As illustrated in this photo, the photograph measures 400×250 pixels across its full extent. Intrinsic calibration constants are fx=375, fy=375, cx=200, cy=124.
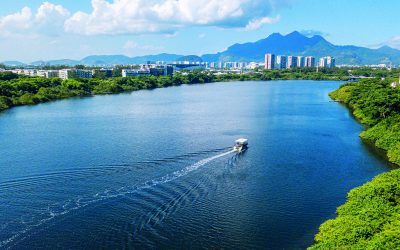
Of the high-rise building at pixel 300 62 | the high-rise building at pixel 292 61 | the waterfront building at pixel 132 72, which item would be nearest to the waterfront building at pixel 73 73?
the waterfront building at pixel 132 72

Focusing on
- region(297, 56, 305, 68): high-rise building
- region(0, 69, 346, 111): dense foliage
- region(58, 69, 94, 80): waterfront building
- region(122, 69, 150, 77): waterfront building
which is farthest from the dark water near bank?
region(297, 56, 305, 68): high-rise building

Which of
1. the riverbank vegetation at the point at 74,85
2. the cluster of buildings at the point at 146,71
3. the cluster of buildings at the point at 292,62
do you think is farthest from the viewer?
the cluster of buildings at the point at 292,62

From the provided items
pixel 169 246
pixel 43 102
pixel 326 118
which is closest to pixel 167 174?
pixel 169 246

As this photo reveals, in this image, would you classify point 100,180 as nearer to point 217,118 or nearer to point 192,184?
point 192,184

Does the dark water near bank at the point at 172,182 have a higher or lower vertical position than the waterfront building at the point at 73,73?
lower

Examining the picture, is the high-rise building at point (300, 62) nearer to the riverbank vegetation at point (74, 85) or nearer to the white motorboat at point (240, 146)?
the riverbank vegetation at point (74, 85)

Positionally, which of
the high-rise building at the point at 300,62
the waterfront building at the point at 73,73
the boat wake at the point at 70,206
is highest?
the high-rise building at the point at 300,62

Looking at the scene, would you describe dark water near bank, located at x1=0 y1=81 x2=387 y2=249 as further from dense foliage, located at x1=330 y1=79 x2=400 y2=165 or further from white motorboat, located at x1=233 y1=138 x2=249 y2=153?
dense foliage, located at x1=330 y1=79 x2=400 y2=165

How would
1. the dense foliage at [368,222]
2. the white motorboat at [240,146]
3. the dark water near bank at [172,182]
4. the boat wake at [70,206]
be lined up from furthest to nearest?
the white motorboat at [240,146] → the dark water near bank at [172,182] → the boat wake at [70,206] → the dense foliage at [368,222]
